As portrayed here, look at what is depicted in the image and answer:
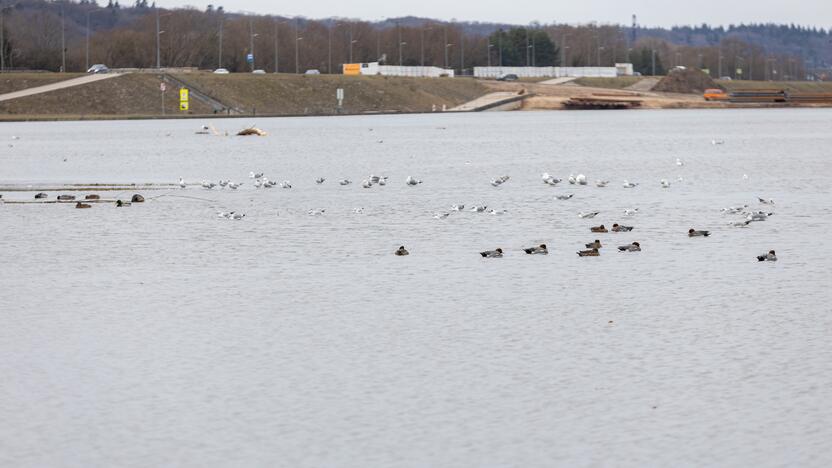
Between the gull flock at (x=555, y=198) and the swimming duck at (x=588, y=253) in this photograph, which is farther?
the gull flock at (x=555, y=198)

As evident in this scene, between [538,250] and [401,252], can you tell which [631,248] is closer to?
[538,250]

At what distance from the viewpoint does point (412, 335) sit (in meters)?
17.0

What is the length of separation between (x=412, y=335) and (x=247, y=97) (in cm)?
13224

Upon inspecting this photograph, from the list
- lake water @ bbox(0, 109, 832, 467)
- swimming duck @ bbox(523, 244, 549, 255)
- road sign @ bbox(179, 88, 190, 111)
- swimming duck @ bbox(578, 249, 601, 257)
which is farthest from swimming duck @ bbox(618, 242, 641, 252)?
road sign @ bbox(179, 88, 190, 111)

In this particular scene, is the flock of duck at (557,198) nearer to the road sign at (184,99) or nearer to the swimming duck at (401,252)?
the swimming duck at (401,252)

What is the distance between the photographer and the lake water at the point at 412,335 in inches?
478

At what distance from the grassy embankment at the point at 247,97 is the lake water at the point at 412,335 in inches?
4042

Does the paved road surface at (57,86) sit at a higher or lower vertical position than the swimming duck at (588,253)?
higher

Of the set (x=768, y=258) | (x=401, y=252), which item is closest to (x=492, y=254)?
(x=401, y=252)

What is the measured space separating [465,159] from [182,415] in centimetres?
4443

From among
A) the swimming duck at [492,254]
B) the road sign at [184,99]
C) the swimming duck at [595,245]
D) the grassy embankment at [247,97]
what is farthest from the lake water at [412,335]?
the grassy embankment at [247,97]

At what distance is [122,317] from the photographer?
18.5 meters

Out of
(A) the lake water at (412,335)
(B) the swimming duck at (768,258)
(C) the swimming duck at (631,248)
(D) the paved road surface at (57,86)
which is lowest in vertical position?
(A) the lake water at (412,335)

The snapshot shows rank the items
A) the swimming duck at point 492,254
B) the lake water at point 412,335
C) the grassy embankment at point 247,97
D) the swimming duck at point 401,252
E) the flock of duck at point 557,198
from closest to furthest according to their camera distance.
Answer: the lake water at point 412,335, the swimming duck at point 492,254, the flock of duck at point 557,198, the swimming duck at point 401,252, the grassy embankment at point 247,97
